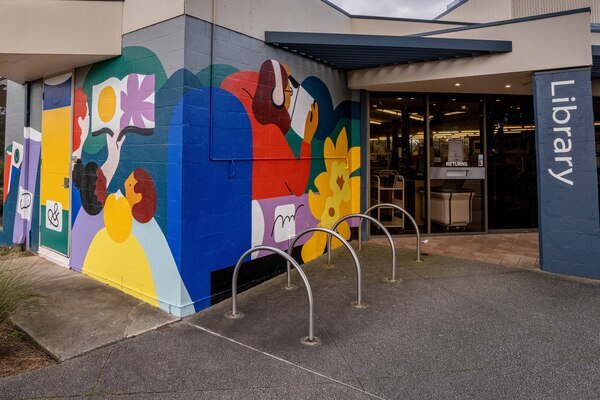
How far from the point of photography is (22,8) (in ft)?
15.4

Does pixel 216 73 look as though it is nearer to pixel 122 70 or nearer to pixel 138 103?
pixel 138 103

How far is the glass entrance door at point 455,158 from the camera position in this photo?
7.78 m

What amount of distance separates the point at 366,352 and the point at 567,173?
3929mm

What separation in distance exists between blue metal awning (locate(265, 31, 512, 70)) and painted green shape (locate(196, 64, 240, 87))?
2.84ft

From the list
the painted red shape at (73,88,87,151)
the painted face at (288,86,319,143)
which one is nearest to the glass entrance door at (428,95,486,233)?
the painted face at (288,86,319,143)

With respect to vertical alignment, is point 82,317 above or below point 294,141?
below

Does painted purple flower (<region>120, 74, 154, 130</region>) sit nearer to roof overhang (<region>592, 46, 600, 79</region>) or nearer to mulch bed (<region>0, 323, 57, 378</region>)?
mulch bed (<region>0, 323, 57, 378</region>)

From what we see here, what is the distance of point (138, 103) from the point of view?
4332mm

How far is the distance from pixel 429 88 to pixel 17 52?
6134mm

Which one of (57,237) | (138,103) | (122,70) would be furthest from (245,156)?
(57,237)

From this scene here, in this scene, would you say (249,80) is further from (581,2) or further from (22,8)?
(581,2)

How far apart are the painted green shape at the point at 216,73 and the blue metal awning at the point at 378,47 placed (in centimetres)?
86

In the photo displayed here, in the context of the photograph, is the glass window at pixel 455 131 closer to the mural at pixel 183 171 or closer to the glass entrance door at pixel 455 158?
the glass entrance door at pixel 455 158

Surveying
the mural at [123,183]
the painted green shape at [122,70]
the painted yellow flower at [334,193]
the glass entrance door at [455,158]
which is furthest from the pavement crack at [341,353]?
the glass entrance door at [455,158]
